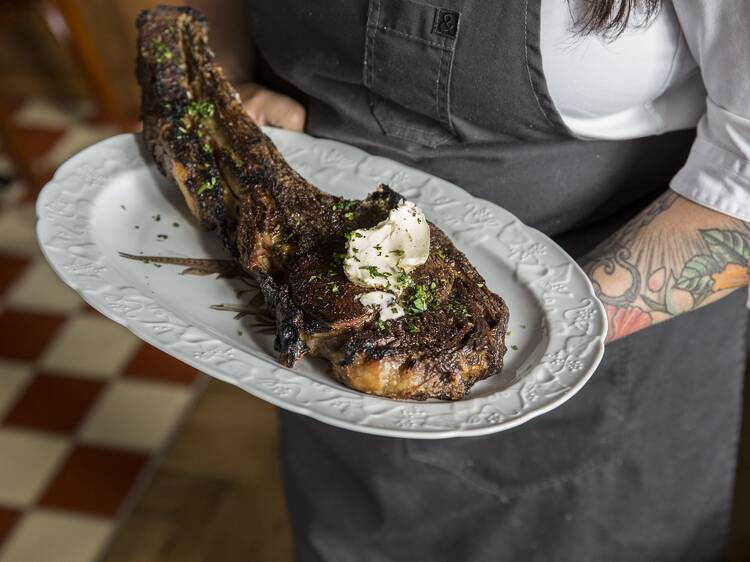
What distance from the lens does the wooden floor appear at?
1.91 m

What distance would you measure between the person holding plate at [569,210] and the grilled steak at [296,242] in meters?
0.11

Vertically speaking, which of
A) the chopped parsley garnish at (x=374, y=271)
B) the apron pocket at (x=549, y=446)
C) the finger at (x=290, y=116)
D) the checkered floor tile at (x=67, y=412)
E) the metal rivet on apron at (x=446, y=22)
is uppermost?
the metal rivet on apron at (x=446, y=22)

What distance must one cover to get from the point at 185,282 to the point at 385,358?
0.28m

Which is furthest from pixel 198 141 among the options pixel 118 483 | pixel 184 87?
pixel 118 483

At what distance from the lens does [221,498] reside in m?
2.02

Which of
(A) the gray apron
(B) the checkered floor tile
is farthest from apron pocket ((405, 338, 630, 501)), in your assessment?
(B) the checkered floor tile

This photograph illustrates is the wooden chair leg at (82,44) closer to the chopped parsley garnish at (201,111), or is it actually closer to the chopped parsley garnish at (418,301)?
the chopped parsley garnish at (201,111)

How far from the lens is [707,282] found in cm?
100

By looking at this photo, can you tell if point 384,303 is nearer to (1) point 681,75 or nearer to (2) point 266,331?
(2) point 266,331

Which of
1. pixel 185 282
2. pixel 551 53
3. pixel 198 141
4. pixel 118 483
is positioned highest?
pixel 551 53

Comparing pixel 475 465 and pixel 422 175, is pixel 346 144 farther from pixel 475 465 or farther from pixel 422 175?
pixel 475 465

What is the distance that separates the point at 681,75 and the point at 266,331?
569mm

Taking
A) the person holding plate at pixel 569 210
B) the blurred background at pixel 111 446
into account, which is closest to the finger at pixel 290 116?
the person holding plate at pixel 569 210

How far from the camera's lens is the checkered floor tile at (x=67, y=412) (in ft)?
6.42
